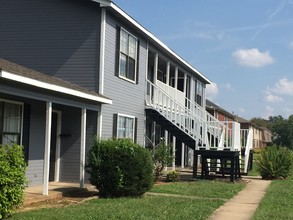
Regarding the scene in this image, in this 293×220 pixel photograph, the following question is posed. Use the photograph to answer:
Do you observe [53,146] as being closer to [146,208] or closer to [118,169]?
[118,169]

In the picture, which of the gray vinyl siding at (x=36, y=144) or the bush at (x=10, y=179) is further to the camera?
the gray vinyl siding at (x=36, y=144)

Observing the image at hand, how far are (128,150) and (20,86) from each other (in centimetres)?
344

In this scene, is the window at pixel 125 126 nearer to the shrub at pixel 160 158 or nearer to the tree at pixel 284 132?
the shrub at pixel 160 158

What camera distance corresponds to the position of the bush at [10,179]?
28.1 ft

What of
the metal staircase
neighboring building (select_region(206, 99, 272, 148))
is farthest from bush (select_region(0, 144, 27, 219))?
neighboring building (select_region(206, 99, 272, 148))

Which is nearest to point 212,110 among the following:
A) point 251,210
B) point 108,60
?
point 108,60

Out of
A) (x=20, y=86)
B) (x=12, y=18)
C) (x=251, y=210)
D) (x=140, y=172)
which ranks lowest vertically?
(x=251, y=210)

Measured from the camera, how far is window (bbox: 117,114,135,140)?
668 inches

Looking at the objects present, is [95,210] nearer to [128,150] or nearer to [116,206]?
[116,206]

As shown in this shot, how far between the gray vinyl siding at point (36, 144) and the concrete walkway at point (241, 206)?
5.82 meters

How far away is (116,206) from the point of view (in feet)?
35.3

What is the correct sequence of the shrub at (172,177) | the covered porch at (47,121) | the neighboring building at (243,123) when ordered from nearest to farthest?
the covered porch at (47,121) → the shrub at (172,177) → the neighboring building at (243,123)

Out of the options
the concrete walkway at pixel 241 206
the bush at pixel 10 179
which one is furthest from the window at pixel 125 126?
the bush at pixel 10 179

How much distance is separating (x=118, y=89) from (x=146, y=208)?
6.90 meters
